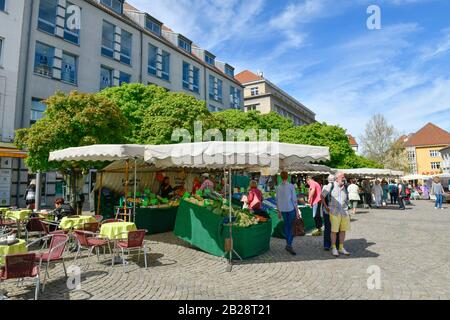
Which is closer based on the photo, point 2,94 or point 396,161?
point 2,94

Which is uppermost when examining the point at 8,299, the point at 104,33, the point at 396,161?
the point at 104,33

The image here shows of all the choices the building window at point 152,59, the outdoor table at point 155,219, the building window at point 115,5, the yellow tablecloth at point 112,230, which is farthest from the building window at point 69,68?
the yellow tablecloth at point 112,230

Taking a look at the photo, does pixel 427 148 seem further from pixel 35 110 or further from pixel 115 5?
pixel 35 110

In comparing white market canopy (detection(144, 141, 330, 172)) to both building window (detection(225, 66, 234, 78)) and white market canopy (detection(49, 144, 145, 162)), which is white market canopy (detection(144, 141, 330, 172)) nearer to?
white market canopy (detection(49, 144, 145, 162))

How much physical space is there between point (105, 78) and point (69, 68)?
3.15m

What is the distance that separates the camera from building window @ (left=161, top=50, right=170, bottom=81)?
97.8ft

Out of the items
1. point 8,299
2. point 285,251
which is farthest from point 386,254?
point 8,299

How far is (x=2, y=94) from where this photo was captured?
1702 cm

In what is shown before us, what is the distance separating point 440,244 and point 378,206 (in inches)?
550

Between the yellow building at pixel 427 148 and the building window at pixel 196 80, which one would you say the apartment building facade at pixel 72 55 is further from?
the yellow building at pixel 427 148

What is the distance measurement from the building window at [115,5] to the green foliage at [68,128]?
17.4 meters

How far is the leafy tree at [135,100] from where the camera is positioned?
18.8m

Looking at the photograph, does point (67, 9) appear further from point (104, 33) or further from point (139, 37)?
point (139, 37)
